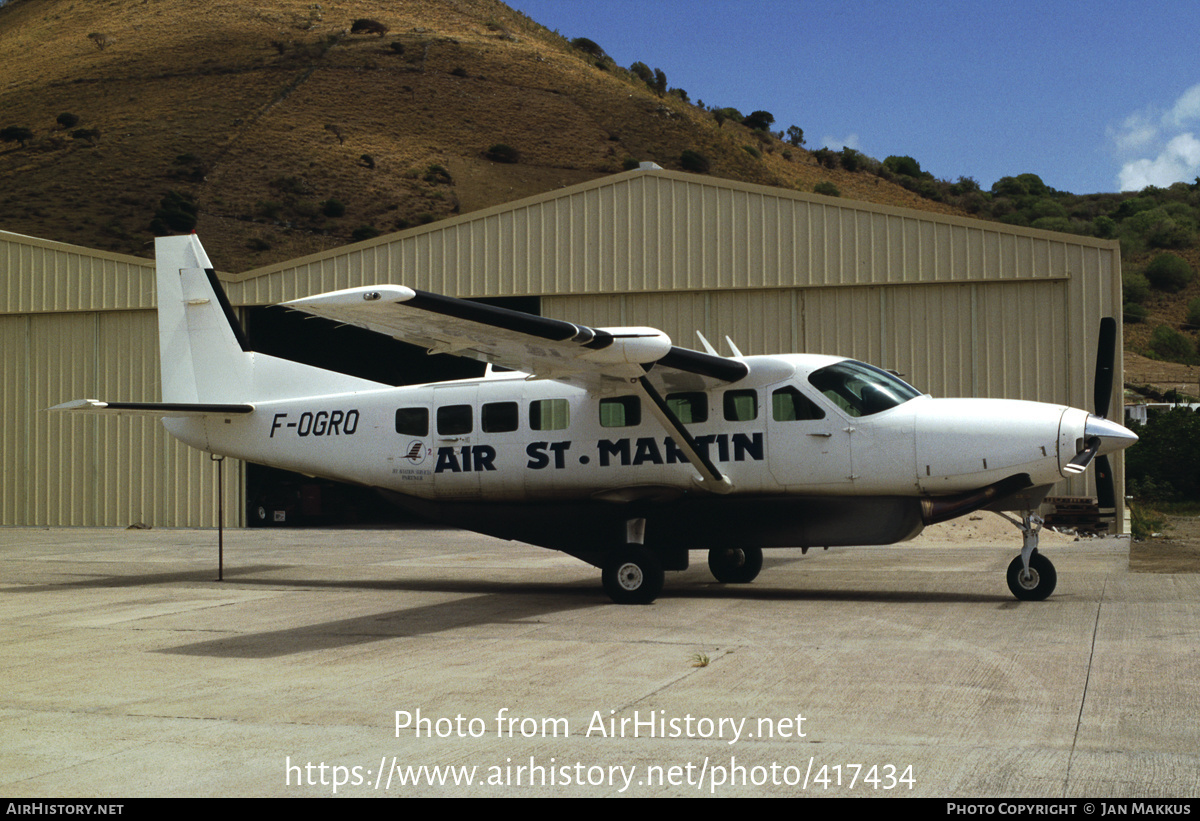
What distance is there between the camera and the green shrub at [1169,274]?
72.6 meters

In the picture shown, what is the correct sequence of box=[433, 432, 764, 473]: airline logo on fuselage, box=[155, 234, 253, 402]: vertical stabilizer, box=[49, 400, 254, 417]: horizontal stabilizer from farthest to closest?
box=[155, 234, 253, 402]: vertical stabilizer, box=[49, 400, 254, 417]: horizontal stabilizer, box=[433, 432, 764, 473]: airline logo on fuselage

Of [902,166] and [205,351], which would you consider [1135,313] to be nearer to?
[902,166]

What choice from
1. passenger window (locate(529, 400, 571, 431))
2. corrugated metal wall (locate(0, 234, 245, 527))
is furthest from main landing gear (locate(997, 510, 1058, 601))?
corrugated metal wall (locate(0, 234, 245, 527))

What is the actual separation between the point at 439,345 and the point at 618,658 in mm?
4009

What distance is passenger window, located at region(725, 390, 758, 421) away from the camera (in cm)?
1189

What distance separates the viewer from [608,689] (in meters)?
7.06

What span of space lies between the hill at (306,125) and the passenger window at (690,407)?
59.5 metres

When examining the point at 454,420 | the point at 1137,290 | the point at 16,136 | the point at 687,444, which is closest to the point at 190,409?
the point at 454,420

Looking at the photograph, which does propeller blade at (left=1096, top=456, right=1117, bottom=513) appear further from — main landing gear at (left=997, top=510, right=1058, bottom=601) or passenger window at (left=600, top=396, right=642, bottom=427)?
passenger window at (left=600, top=396, right=642, bottom=427)

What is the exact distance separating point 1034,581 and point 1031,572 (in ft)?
0.32

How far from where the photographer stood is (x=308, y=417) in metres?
14.0

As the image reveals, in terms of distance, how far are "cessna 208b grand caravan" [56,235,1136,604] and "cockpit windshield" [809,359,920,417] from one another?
2cm

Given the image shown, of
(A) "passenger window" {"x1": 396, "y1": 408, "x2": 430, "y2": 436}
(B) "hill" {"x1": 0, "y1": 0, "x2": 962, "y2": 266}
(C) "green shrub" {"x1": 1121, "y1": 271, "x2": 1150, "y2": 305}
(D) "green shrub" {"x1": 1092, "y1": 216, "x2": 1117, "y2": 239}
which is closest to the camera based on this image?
(A) "passenger window" {"x1": 396, "y1": 408, "x2": 430, "y2": 436}
